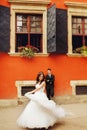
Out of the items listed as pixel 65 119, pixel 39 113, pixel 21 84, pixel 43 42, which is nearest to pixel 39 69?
pixel 21 84

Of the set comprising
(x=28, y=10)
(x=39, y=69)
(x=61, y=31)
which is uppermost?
(x=28, y=10)

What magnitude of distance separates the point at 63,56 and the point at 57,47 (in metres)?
0.54

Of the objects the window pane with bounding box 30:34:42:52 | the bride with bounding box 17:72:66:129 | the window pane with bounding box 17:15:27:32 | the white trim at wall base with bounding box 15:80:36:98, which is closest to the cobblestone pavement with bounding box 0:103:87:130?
the bride with bounding box 17:72:66:129

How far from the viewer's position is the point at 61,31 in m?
13.4

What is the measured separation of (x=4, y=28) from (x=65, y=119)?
4.86 meters

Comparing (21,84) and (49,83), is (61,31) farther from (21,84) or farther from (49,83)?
(21,84)

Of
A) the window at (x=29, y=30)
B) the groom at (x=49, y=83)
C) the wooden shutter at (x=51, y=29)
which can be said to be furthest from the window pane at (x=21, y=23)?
the groom at (x=49, y=83)

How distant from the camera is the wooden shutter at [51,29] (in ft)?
41.6

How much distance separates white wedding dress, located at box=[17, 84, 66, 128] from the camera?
8375mm

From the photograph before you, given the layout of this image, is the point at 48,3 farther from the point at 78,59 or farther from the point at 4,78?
the point at 4,78

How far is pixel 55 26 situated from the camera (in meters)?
12.6

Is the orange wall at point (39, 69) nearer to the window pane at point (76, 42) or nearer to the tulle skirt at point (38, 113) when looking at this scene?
the window pane at point (76, 42)

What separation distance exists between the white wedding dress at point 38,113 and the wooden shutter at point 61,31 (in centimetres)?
480

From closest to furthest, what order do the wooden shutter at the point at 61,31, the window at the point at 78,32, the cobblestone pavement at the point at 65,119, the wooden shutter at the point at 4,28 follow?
the cobblestone pavement at the point at 65,119, the wooden shutter at the point at 4,28, the wooden shutter at the point at 61,31, the window at the point at 78,32
